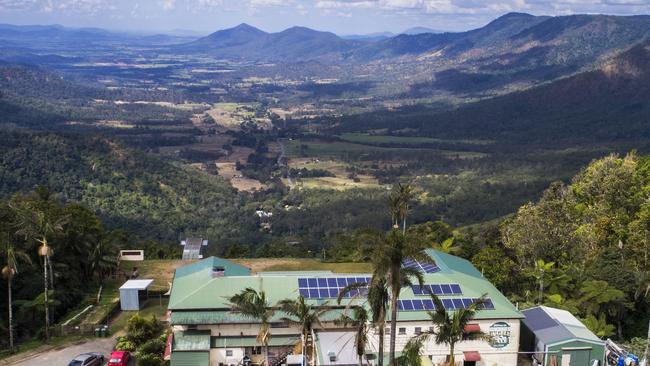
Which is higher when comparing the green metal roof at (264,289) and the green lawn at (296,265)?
the green metal roof at (264,289)

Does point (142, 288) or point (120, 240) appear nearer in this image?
point (142, 288)

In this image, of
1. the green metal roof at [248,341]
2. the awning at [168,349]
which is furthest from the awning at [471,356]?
the awning at [168,349]

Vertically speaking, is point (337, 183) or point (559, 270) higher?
point (559, 270)

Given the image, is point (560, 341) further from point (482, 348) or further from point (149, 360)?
point (149, 360)

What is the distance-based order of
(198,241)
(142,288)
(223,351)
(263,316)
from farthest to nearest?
(198,241) < (142,288) < (223,351) < (263,316)

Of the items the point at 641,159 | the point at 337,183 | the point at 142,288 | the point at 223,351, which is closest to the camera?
the point at 223,351

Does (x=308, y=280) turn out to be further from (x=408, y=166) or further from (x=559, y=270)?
(x=408, y=166)

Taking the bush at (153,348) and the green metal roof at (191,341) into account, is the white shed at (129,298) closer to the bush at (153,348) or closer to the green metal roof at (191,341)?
the bush at (153,348)

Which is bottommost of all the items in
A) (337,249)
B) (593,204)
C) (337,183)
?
(337,183)

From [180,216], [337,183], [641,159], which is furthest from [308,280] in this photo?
[337,183]
